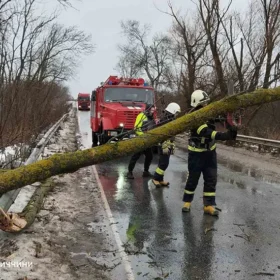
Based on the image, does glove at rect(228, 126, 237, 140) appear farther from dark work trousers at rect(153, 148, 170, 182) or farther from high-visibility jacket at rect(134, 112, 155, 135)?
dark work trousers at rect(153, 148, 170, 182)

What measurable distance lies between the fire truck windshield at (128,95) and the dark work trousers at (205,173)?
320 inches

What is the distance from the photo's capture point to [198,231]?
5520 millimetres

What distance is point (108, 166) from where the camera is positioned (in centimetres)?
1137

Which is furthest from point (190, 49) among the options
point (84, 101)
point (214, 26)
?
point (84, 101)

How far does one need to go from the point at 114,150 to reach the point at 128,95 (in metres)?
11.1

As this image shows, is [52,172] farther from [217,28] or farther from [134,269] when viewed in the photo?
[217,28]

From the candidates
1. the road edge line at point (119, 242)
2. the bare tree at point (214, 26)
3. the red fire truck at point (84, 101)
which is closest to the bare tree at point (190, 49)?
the bare tree at point (214, 26)

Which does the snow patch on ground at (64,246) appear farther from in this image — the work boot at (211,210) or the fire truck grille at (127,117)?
the fire truck grille at (127,117)

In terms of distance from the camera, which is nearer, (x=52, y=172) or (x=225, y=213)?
(x=52, y=172)

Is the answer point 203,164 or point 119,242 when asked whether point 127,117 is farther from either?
point 119,242

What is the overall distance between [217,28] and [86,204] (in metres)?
15.3

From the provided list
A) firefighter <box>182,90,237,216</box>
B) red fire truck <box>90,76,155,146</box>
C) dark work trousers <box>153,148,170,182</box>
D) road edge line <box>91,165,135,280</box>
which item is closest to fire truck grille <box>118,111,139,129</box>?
red fire truck <box>90,76,155,146</box>

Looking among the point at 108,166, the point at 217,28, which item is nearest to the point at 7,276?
the point at 108,166

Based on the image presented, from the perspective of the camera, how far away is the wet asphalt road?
4262mm
